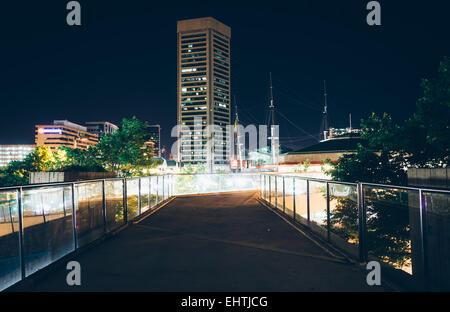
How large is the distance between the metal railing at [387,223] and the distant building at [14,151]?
220057mm

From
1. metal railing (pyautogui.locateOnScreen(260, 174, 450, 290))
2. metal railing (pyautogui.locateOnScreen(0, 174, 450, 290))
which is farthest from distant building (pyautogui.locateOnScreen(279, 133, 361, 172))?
metal railing (pyautogui.locateOnScreen(0, 174, 450, 290))

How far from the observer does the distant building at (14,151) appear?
19012 cm

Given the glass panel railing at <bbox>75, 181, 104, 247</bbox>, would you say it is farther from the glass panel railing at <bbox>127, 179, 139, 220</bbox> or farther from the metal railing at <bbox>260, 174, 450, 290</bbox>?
the metal railing at <bbox>260, 174, 450, 290</bbox>

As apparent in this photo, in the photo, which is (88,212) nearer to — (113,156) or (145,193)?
(145,193)

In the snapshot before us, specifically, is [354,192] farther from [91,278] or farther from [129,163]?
[129,163]

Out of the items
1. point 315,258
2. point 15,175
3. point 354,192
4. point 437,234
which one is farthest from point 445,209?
point 15,175

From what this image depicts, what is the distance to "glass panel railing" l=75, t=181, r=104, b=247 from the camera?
6.05 m

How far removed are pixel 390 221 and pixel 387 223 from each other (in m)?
0.39

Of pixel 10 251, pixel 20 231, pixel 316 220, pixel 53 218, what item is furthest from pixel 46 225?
pixel 316 220

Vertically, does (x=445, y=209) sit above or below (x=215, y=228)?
above

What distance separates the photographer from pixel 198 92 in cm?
19100

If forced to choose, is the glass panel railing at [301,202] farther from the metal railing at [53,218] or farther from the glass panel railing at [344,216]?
the metal railing at [53,218]
